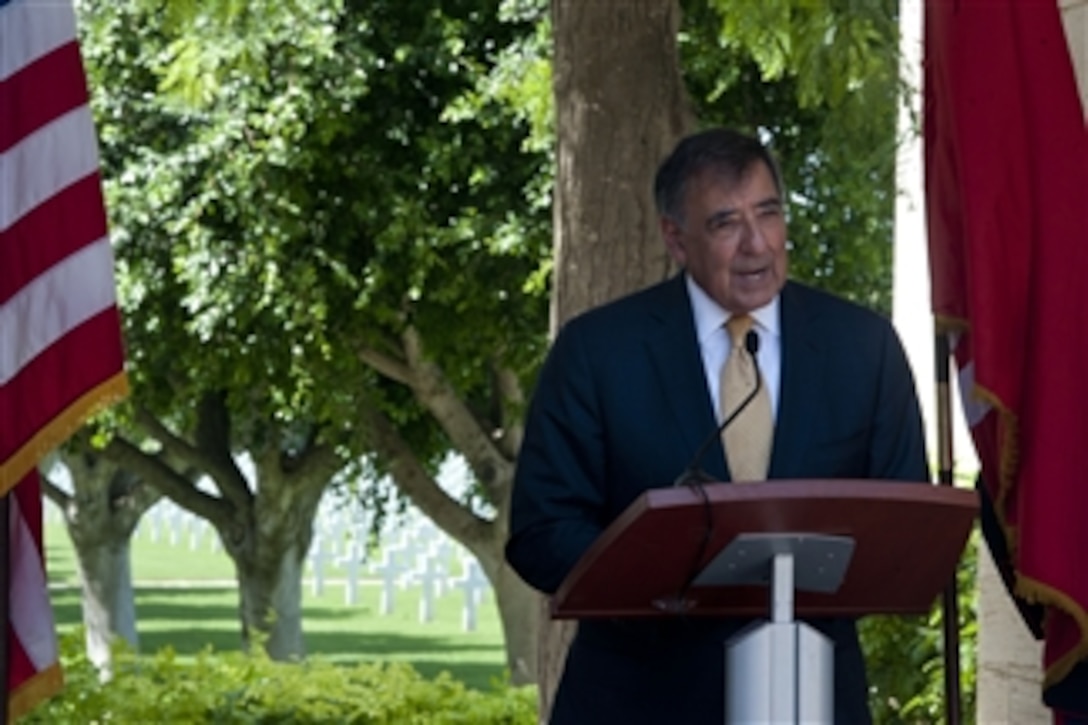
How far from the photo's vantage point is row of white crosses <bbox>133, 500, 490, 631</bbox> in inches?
1650

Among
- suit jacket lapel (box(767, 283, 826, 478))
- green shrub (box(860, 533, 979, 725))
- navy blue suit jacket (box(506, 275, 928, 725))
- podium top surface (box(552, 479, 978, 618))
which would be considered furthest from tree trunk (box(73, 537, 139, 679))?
podium top surface (box(552, 479, 978, 618))

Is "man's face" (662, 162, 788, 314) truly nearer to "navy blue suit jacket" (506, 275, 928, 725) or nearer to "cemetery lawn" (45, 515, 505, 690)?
"navy blue suit jacket" (506, 275, 928, 725)

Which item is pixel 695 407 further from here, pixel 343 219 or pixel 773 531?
pixel 343 219

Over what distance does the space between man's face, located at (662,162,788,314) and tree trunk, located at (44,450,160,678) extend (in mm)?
25433

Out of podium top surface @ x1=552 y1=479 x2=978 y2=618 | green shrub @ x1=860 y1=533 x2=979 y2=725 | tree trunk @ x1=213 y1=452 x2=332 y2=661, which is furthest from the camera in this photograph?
tree trunk @ x1=213 y1=452 x2=332 y2=661

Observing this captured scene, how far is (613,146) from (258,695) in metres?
2.96

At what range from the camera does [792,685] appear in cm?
366

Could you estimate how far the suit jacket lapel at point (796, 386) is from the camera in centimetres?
423

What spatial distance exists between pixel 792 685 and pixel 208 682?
6502 mm

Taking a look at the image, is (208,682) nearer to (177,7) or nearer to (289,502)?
(177,7)

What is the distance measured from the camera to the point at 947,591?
4480 mm

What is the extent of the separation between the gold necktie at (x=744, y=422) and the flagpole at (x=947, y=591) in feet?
1.43

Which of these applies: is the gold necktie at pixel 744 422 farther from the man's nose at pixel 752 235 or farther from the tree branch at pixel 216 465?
the tree branch at pixel 216 465

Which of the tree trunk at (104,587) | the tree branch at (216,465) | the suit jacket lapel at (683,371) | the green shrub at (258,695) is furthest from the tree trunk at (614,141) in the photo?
the tree trunk at (104,587)
